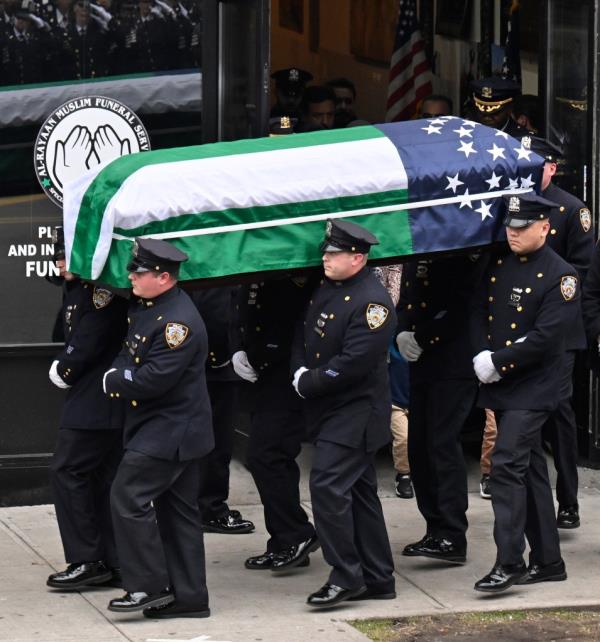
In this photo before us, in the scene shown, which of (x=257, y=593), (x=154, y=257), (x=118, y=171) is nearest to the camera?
(x=154, y=257)

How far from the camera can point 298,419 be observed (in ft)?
26.9

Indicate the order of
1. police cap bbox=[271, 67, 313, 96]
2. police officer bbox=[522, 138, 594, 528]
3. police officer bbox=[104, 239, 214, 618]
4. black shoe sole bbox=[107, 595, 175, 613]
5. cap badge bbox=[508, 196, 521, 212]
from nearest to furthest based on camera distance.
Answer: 1. police officer bbox=[104, 239, 214, 618]
2. black shoe sole bbox=[107, 595, 175, 613]
3. cap badge bbox=[508, 196, 521, 212]
4. police officer bbox=[522, 138, 594, 528]
5. police cap bbox=[271, 67, 313, 96]

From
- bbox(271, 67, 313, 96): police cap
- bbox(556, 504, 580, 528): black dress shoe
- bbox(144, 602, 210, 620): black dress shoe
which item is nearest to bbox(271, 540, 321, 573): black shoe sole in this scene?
bbox(144, 602, 210, 620): black dress shoe

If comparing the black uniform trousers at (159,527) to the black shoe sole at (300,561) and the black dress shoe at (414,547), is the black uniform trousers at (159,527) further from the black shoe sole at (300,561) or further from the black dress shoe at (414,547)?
the black dress shoe at (414,547)

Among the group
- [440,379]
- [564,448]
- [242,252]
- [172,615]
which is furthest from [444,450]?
[172,615]

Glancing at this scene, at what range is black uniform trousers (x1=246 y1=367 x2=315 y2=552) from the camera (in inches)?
321

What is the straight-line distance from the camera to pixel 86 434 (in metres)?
7.75

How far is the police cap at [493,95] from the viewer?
31.5ft

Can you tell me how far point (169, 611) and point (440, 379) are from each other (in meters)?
1.82

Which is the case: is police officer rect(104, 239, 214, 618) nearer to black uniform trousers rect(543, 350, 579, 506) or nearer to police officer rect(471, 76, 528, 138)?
black uniform trousers rect(543, 350, 579, 506)

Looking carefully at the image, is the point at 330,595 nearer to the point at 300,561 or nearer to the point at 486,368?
the point at 300,561

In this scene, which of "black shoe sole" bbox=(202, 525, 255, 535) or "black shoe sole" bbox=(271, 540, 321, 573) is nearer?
"black shoe sole" bbox=(271, 540, 321, 573)

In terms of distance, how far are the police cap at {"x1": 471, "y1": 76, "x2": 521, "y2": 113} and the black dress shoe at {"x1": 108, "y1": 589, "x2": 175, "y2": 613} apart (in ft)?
11.9

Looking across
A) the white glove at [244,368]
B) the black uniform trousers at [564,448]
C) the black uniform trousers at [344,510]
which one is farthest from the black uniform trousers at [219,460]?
the black uniform trousers at [564,448]
